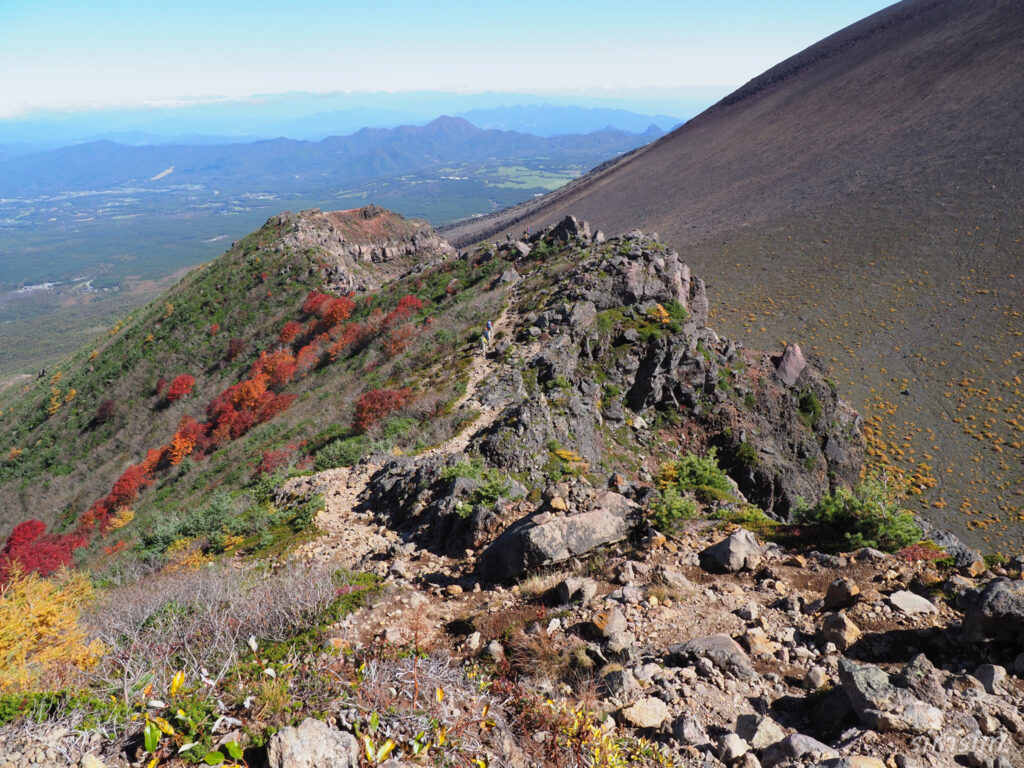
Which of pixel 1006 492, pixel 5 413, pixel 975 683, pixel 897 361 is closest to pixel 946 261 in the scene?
pixel 897 361

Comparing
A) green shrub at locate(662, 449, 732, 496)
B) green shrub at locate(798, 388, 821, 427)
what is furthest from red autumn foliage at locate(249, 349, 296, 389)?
green shrub at locate(798, 388, 821, 427)

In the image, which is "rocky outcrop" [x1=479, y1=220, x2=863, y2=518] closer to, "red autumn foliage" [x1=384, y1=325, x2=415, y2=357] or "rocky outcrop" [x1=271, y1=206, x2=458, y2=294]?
"red autumn foliage" [x1=384, y1=325, x2=415, y2=357]

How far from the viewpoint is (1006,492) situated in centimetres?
1952

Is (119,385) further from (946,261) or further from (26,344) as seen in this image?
(26,344)

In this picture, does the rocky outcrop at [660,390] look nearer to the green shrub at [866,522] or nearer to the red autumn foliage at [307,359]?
the green shrub at [866,522]

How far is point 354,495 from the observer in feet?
40.7

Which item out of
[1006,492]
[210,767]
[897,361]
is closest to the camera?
[210,767]

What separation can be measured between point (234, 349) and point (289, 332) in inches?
181

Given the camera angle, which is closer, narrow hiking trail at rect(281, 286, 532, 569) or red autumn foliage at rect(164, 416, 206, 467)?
narrow hiking trail at rect(281, 286, 532, 569)

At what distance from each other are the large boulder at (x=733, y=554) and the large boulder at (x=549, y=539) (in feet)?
4.35

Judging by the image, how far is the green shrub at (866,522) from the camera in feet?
23.0

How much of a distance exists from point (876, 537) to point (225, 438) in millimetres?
26512

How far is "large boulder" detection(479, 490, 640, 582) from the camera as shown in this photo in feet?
24.6

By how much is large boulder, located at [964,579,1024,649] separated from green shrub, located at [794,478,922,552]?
2.13 metres
